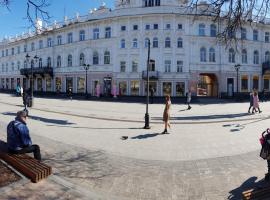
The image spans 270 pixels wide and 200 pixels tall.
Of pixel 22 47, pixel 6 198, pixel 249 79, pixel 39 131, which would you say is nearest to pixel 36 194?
pixel 6 198

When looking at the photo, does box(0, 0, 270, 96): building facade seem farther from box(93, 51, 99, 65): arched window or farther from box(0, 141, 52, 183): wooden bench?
box(0, 141, 52, 183): wooden bench

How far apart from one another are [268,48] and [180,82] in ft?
54.4

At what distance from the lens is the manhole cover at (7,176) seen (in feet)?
20.5

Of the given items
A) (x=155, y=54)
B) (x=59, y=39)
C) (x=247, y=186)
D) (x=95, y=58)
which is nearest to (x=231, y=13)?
(x=247, y=186)

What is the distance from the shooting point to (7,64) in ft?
226

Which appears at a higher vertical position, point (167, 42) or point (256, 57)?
point (167, 42)

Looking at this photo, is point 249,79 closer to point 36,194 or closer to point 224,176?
point 224,176

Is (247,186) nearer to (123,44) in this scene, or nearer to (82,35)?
(123,44)

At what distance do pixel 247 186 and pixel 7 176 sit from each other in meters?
Answer: 5.10

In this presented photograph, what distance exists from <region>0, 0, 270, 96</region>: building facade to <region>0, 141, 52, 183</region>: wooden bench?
34.1 meters

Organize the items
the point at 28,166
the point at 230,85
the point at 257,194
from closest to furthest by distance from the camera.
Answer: the point at 257,194 < the point at 28,166 < the point at 230,85

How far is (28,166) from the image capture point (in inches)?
267

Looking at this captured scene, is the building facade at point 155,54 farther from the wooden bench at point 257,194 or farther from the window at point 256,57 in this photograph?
the wooden bench at point 257,194

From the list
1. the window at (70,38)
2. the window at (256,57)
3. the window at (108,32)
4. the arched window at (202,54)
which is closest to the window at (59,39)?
the window at (70,38)
